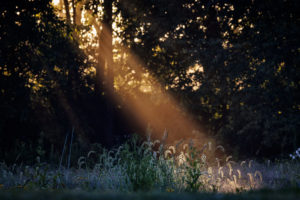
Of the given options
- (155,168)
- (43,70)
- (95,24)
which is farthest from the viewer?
(95,24)

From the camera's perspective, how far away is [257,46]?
39.5ft

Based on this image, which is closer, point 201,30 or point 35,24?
point 35,24

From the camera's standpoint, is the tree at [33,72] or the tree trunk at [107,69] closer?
the tree at [33,72]

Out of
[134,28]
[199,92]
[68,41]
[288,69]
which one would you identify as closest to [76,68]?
[68,41]

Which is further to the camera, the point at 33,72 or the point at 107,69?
the point at 107,69

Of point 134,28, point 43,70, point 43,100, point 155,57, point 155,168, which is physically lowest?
point 155,168

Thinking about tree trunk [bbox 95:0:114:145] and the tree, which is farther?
tree trunk [bbox 95:0:114:145]

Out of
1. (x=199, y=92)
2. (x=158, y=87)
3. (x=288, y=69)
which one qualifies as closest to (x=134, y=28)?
(x=158, y=87)

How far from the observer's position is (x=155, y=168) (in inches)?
286

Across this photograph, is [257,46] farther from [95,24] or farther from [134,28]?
[95,24]

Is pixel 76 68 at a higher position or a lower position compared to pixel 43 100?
higher

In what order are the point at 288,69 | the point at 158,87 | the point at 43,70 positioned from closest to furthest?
1. the point at 288,69
2. the point at 43,70
3. the point at 158,87

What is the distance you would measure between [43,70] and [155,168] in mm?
7289

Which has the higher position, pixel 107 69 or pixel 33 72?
pixel 107 69
